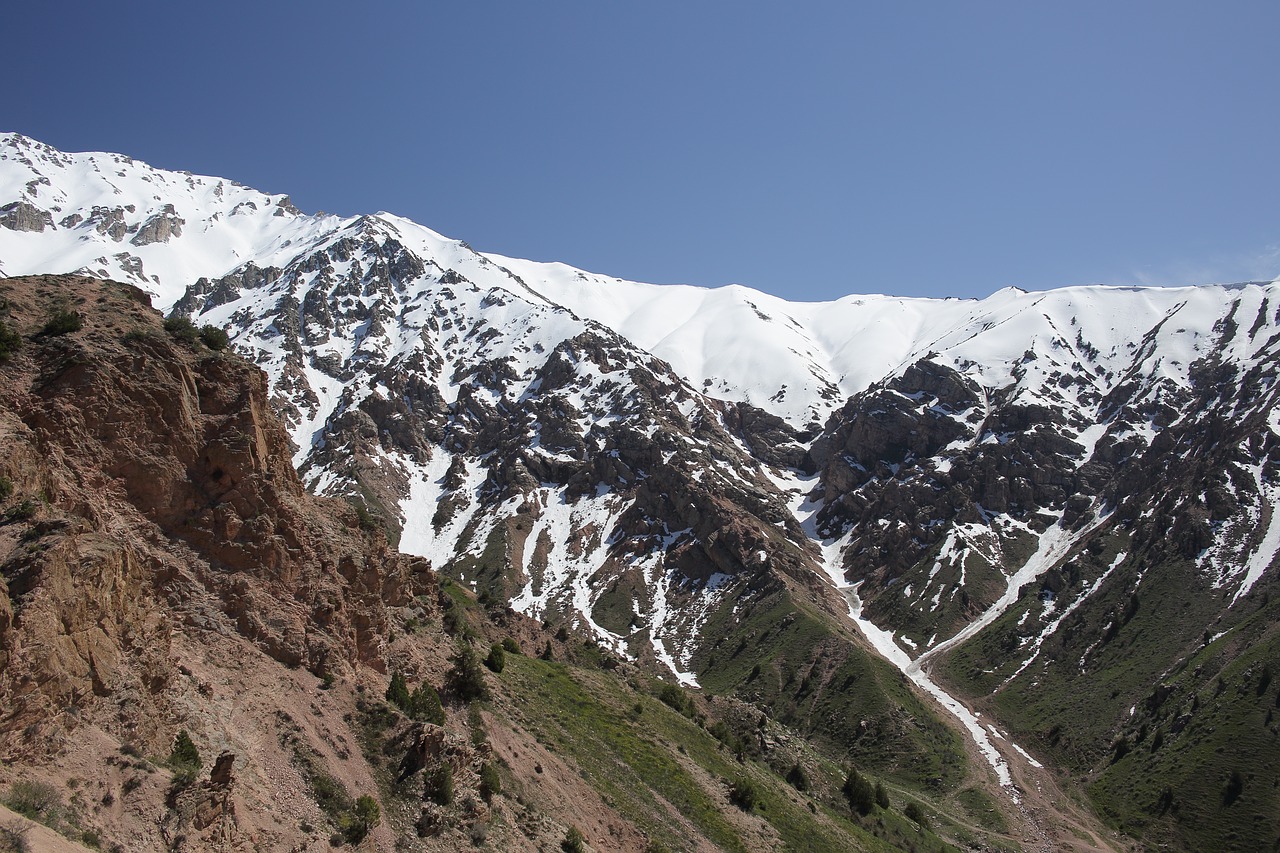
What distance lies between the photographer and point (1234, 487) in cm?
17750

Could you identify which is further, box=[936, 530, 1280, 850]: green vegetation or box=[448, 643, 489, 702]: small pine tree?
box=[936, 530, 1280, 850]: green vegetation

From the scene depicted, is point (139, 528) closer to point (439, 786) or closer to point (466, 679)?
point (439, 786)

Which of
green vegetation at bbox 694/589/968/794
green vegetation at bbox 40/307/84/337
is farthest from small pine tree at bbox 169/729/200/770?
green vegetation at bbox 694/589/968/794

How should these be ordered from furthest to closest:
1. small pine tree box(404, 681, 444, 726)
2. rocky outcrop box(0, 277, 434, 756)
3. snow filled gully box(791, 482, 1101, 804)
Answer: snow filled gully box(791, 482, 1101, 804)
small pine tree box(404, 681, 444, 726)
rocky outcrop box(0, 277, 434, 756)

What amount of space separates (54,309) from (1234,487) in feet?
713

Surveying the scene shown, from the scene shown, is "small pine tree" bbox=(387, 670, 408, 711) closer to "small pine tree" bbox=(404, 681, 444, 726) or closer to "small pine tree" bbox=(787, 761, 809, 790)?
"small pine tree" bbox=(404, 681, 444, 726)

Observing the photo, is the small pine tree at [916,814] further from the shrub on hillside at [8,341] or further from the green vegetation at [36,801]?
the shrub on hillside at [8,341]

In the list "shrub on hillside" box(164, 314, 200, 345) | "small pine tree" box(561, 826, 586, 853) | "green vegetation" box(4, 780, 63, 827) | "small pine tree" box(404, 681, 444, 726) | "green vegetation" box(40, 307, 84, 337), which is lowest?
"small pine tree" box(561, 826, 586, 853)

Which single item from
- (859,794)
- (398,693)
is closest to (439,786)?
(398,693)

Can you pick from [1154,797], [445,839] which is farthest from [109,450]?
[1154,797]

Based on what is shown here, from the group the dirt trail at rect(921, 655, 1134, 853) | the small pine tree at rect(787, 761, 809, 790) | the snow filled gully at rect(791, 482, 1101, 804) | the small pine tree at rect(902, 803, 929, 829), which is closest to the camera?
the small pine tree at rect(787, 761, 809, 790)

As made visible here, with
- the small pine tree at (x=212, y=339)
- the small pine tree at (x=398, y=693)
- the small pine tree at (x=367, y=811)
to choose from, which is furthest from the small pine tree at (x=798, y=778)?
the small pine tree at (x=212, y=339)

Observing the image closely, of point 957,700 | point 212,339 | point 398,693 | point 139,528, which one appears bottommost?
point 398,693

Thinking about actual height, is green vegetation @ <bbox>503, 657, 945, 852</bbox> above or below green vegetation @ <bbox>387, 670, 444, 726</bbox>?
below
